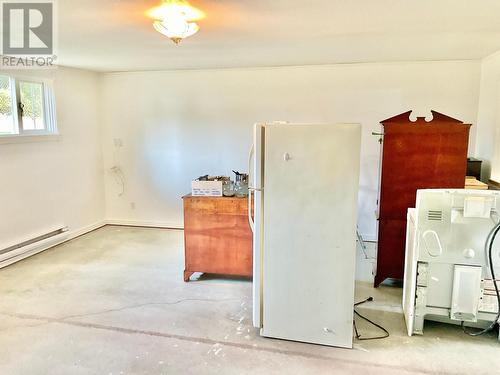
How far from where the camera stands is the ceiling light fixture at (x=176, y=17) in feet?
7.55

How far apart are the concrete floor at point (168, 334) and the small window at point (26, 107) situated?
1566mm

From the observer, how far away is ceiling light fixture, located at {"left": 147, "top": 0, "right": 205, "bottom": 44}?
2.30 metres

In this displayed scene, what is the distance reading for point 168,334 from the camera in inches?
109

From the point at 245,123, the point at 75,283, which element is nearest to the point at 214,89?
the point at 245,123

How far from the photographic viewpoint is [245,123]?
5.21 metres

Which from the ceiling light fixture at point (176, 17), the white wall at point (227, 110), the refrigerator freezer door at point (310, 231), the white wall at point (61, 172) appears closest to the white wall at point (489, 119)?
the white wall at point (227, 110)

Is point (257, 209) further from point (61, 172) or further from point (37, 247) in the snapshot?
point (61, 172)

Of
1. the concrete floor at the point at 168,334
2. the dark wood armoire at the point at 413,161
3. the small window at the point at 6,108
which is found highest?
the small window at the point at 6,108

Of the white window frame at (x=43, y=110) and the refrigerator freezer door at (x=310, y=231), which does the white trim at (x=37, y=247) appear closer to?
the white window frame at (x=43, y=110)

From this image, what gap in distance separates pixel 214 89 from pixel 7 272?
326 cm

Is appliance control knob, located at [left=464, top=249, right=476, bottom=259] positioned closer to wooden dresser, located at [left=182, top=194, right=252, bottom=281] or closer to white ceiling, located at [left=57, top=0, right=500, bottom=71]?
white ceiling, located at [left=57, top=0, right=500, bottom=71]

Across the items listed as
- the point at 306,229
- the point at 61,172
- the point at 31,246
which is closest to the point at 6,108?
the point at 61,172

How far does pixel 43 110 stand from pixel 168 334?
339cm

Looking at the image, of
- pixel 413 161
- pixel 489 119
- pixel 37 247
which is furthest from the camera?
pixel 37 247
